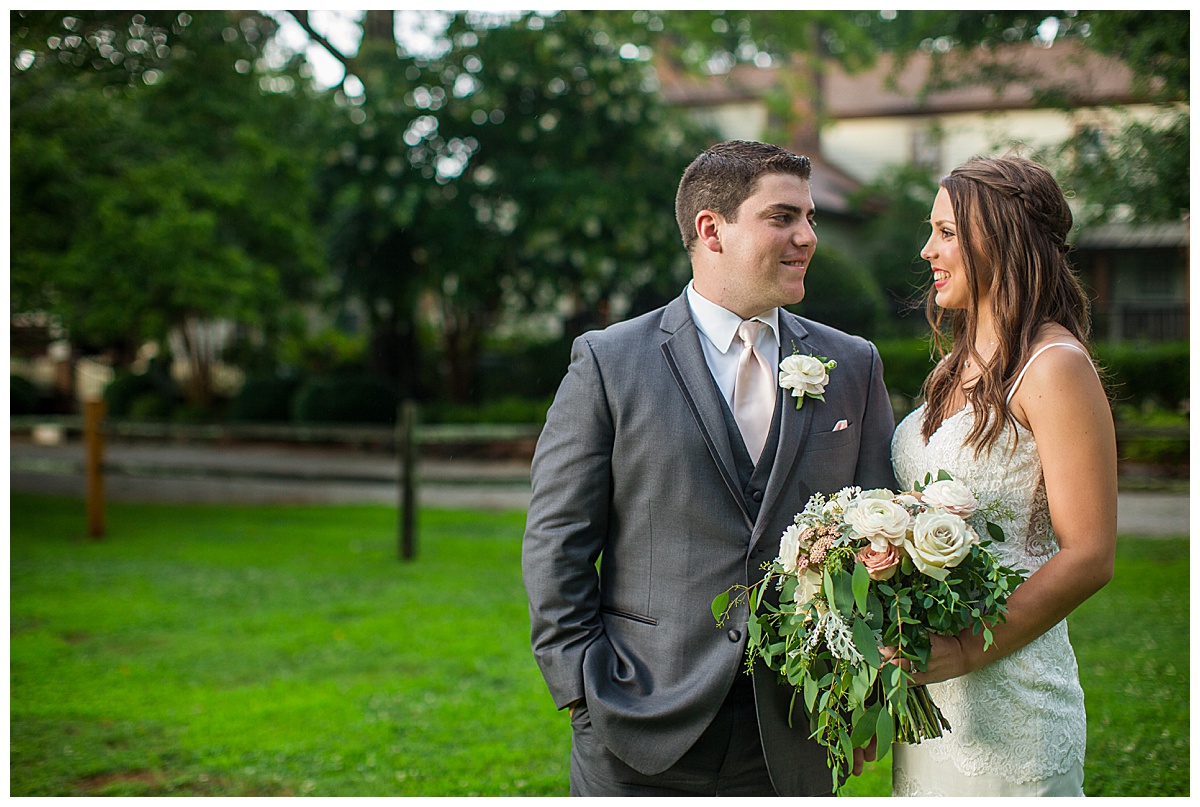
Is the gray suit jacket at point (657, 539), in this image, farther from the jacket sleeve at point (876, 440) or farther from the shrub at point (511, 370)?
the shrub at point (511, 370)

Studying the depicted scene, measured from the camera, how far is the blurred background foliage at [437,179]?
8914 millimetres

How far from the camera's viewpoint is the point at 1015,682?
2.52 metres

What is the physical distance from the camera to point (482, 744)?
4984mm

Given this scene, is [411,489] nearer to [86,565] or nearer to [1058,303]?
[86,565]

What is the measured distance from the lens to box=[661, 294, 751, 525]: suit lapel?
2.46 m

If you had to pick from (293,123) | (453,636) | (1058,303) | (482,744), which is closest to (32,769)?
(482,744)

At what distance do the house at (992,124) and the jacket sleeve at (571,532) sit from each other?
6569 millimetres

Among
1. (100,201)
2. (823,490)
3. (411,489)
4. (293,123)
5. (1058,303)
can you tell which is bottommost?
(411,489)

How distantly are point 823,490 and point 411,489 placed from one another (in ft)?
23.8

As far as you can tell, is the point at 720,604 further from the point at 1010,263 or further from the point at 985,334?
the point at 1010,263

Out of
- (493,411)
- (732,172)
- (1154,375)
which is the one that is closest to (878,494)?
(732,172)

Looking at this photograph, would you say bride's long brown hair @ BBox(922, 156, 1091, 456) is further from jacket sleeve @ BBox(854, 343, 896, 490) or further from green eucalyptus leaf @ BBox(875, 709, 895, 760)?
green eucalyptus leaf @ BBox(875, 709, 895, 760)

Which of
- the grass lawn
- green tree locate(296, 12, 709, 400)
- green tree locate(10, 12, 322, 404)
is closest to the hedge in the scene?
green tree locate(296, 12, 709, 400)

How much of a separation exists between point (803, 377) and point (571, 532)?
709 millimetres
